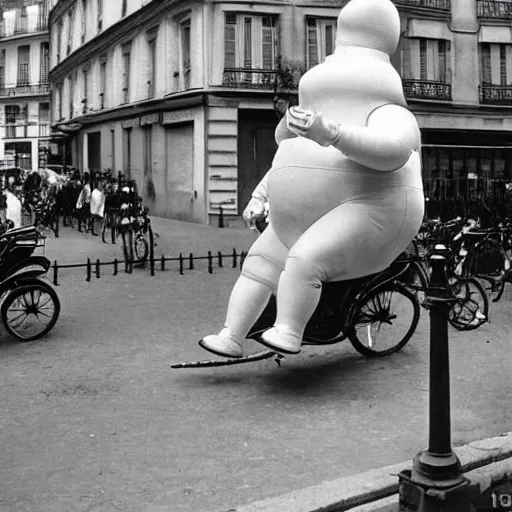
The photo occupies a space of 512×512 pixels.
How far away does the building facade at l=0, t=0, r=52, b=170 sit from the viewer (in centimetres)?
4231

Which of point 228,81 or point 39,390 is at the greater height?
point 228,81

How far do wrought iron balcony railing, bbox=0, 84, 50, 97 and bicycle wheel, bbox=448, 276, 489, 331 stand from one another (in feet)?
125

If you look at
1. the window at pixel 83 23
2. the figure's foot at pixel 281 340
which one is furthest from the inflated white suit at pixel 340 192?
the window at pixel 83 23

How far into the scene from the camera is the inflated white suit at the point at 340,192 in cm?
521

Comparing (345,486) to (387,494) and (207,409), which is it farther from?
(207,409)

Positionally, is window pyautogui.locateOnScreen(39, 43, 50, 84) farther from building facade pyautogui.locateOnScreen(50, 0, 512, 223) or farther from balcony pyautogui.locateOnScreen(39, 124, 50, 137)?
building facade pyautogui.locateOnScreen(50, 0, 512, 223)

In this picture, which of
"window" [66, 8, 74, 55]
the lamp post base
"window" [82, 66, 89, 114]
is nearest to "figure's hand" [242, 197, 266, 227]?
the lamp post base

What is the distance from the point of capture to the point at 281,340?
16.9 feet

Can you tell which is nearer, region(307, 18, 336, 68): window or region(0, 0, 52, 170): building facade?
region(307, 18, 336, 68): window

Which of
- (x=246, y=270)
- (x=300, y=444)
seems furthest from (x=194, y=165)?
(x=300, y=444)

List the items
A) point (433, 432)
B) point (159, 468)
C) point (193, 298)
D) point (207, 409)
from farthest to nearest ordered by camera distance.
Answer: point (193, 298), point (207, 409), point (159, 468), point (433, 432)

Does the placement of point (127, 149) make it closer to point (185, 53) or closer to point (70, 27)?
point (185, 53)

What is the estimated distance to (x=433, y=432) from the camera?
3578mm

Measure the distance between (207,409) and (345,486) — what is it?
1557 mm
